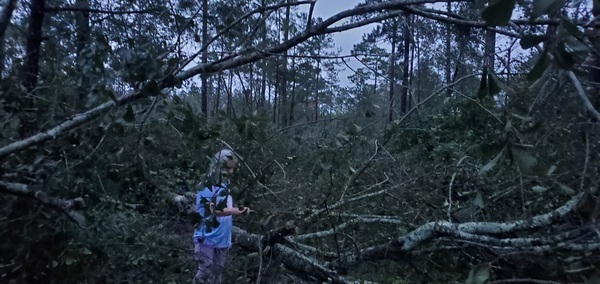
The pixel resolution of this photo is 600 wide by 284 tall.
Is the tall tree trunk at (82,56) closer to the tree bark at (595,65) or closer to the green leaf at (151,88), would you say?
the green leaf at (151,88)

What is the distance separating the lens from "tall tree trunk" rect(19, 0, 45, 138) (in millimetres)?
3396

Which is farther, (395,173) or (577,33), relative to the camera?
(395,173)

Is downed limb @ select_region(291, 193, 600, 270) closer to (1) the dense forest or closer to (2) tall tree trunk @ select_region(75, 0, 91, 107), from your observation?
(1) the dense forest

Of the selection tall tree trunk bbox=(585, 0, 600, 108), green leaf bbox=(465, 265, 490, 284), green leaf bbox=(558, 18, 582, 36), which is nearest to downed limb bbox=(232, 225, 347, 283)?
green leaf bbox=(465, 265, 490, 284)

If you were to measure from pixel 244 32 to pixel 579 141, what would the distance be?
256cm

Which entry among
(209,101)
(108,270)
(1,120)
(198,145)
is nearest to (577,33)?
(198,145)

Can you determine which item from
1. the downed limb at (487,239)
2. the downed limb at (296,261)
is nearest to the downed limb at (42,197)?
the downed limb at (296,261)

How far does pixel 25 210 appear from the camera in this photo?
3518mm

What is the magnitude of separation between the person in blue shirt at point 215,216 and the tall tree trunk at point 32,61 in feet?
4.23

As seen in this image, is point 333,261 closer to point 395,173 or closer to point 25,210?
point 395,173

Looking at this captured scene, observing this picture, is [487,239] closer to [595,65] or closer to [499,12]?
[595,65]

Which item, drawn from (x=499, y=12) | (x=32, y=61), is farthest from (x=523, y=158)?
(x=32, y=61)

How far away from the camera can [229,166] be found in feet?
10.5

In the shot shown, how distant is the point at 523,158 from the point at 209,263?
3.18m
